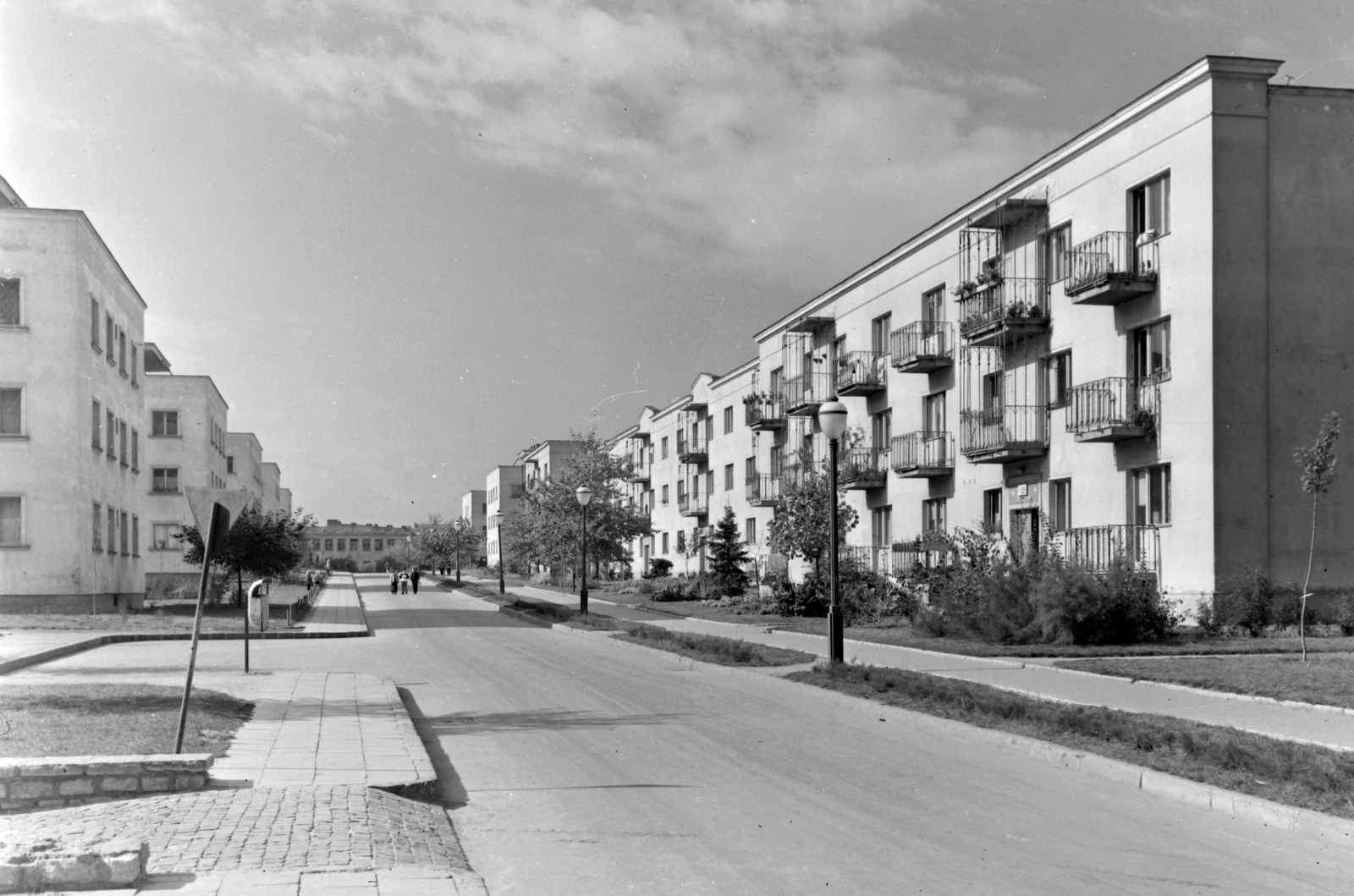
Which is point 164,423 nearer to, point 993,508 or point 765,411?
point 765,411

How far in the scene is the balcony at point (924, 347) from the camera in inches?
1337

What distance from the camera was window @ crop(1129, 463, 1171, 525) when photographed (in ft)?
79.9

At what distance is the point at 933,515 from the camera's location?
35.2m

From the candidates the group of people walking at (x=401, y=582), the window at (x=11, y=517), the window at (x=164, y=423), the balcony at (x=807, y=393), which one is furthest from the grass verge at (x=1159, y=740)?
the window at (x=164, y=423)

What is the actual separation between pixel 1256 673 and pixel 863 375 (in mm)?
24221

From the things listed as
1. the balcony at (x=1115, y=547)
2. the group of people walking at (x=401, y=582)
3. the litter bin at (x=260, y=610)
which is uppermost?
the balcony at (x=1115, y=547)

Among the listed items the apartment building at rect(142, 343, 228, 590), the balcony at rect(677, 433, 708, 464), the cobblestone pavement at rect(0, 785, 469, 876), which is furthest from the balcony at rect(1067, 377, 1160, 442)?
the apartment building at rect(142, 343, 228, 590)

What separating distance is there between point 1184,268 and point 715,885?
20773 millimetres

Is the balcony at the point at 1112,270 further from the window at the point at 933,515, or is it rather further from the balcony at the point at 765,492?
the balcony at the point at 765,492

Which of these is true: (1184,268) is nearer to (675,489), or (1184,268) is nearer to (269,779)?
(269,779)

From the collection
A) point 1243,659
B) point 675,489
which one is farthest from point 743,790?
point 675,489

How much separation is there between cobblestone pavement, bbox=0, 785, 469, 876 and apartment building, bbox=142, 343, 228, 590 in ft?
195

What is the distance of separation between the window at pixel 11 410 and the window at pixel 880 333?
2536 centimetres

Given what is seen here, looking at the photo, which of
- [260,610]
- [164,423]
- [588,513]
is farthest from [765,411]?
[164,423]
